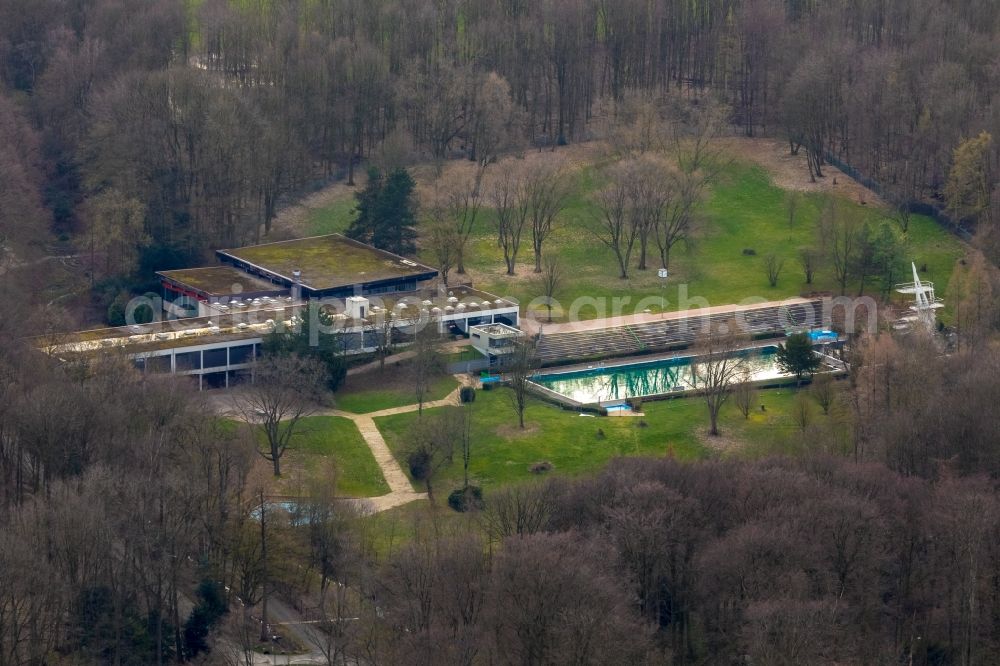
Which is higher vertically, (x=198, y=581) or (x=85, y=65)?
(x=85, y=65)

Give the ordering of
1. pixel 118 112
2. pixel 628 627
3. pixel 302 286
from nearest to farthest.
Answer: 1. pixel 628 627
2. pixel 302 286
3. pixel 118 112

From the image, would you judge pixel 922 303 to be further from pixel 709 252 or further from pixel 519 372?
pixel 519 372

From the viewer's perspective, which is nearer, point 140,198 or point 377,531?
point 377,531

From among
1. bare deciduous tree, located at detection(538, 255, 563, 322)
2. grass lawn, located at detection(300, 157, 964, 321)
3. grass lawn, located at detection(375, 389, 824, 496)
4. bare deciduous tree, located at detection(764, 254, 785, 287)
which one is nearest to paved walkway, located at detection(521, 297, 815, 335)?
grass lawn, located at detection(300, 157, 964, 321)

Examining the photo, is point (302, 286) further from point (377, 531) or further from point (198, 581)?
point (198, 581)

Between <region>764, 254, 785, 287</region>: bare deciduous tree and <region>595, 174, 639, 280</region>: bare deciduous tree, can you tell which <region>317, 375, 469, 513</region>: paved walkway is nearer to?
<region>595, 174, 639, 280</region>: bare deciduous tree

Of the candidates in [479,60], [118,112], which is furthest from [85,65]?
[479,60]

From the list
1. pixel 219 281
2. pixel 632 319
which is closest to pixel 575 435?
pixel 632 319

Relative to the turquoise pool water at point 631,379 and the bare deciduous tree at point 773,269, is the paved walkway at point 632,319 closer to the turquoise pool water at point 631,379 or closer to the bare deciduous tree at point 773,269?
the bare deciduous tree at point 773,269
